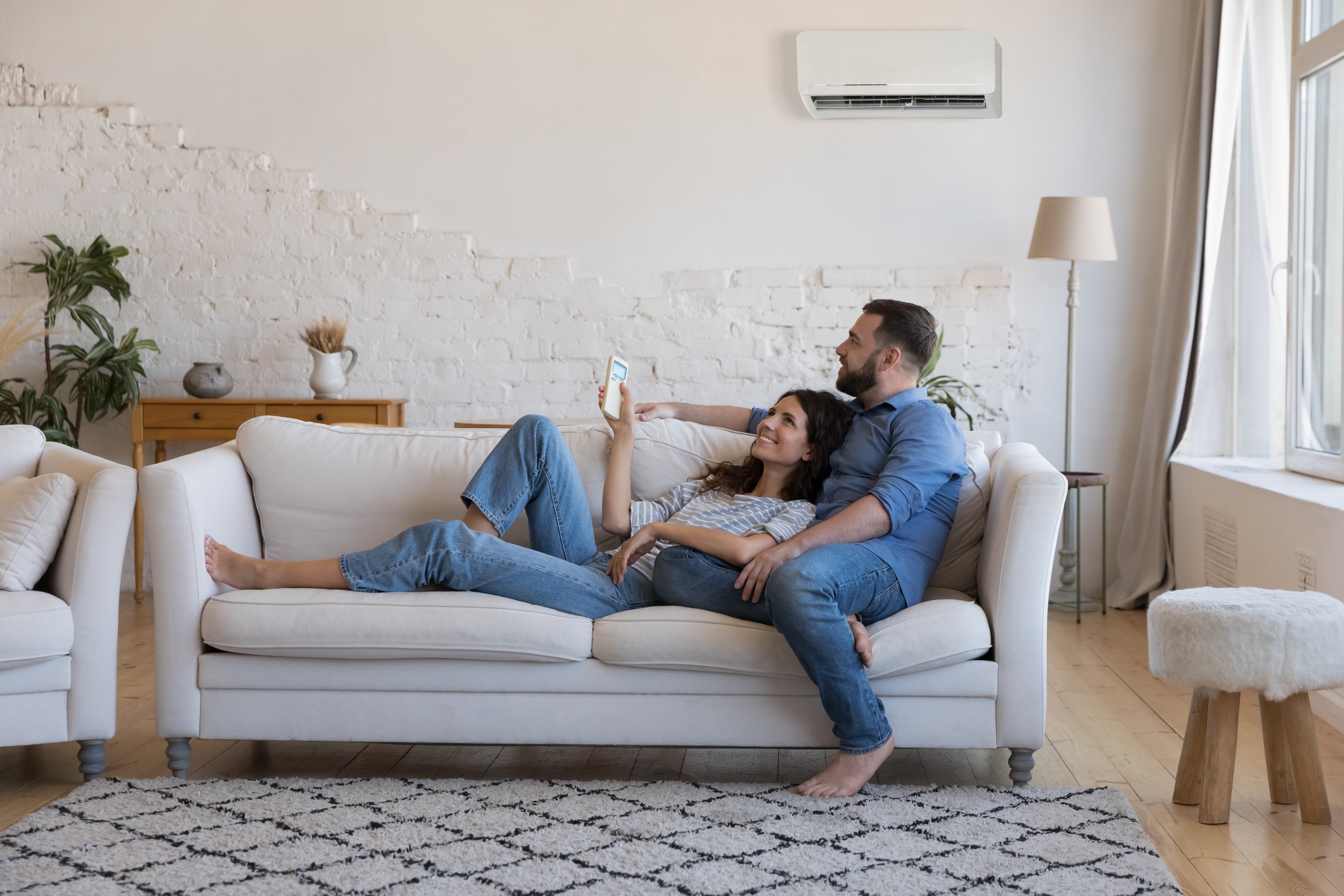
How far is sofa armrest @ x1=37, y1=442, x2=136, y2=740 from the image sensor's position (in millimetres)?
2344

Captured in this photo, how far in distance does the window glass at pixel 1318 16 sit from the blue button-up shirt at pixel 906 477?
6.29 ft

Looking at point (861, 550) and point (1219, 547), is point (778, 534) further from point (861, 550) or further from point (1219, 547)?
point (1219, 547)

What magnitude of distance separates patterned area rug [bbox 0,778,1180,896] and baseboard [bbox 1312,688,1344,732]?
2.80ft

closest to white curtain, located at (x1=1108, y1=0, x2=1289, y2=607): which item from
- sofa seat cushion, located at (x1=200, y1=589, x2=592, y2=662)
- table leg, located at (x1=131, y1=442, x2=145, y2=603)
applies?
sofa seat cushion, located at (x1=200, y1=589, x2=592, y2=662)

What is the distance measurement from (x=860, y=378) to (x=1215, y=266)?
227cm

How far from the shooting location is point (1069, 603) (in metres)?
4.35

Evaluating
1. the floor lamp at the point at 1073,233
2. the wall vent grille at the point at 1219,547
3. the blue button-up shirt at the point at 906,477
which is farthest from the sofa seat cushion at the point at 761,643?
the floor lamp at the point at 1073,233

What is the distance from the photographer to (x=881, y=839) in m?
2.06

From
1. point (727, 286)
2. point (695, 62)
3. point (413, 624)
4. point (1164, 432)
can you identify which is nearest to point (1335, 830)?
point (413, 624)

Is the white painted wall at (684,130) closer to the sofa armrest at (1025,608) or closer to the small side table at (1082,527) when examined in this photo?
the small side table at (1082,527)

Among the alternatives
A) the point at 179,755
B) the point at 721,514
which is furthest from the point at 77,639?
the point at 721,514

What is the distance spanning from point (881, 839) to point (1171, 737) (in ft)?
3.50

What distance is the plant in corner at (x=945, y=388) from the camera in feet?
14.3

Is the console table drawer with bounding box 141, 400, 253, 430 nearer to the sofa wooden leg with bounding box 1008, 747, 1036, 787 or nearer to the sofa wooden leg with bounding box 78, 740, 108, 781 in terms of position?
the sofa wooden leg with bounding box 78, 740, 108, 781
